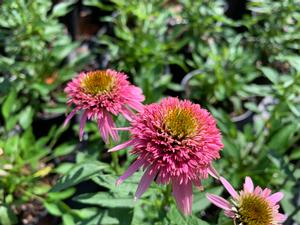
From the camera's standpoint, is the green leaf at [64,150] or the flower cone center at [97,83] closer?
the flower cone center at [97,83]

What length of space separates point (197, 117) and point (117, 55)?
109cm

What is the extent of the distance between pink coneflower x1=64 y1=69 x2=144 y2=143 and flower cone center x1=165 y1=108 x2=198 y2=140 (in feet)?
0.39

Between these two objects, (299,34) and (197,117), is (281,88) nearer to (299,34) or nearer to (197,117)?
(299,34)

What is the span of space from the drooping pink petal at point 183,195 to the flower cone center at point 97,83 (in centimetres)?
27

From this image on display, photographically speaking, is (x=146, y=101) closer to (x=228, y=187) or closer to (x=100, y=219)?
(x=100, y=219)

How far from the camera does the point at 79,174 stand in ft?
2.90

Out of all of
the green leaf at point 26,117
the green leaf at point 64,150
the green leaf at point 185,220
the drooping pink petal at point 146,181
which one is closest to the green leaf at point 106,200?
the green leaf at point 185,220

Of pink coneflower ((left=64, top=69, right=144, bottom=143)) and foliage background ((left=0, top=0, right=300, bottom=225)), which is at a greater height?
pink coneflower ((left=64, top=69, right=144, bottom=143))

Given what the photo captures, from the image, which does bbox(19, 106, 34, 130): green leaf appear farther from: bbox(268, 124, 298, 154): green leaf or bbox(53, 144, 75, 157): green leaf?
bbox(268, 124, 298, 154): green leaf

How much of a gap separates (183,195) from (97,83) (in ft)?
1.03

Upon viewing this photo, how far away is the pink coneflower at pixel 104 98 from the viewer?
79 centimetres

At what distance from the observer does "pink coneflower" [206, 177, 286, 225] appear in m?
0.67

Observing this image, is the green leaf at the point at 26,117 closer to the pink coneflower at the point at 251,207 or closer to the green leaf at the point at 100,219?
the green leaf at the point at 100,219

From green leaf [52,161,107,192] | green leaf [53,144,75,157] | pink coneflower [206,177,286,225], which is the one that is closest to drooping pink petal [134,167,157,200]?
pink coneflower [206,177,286,225]
